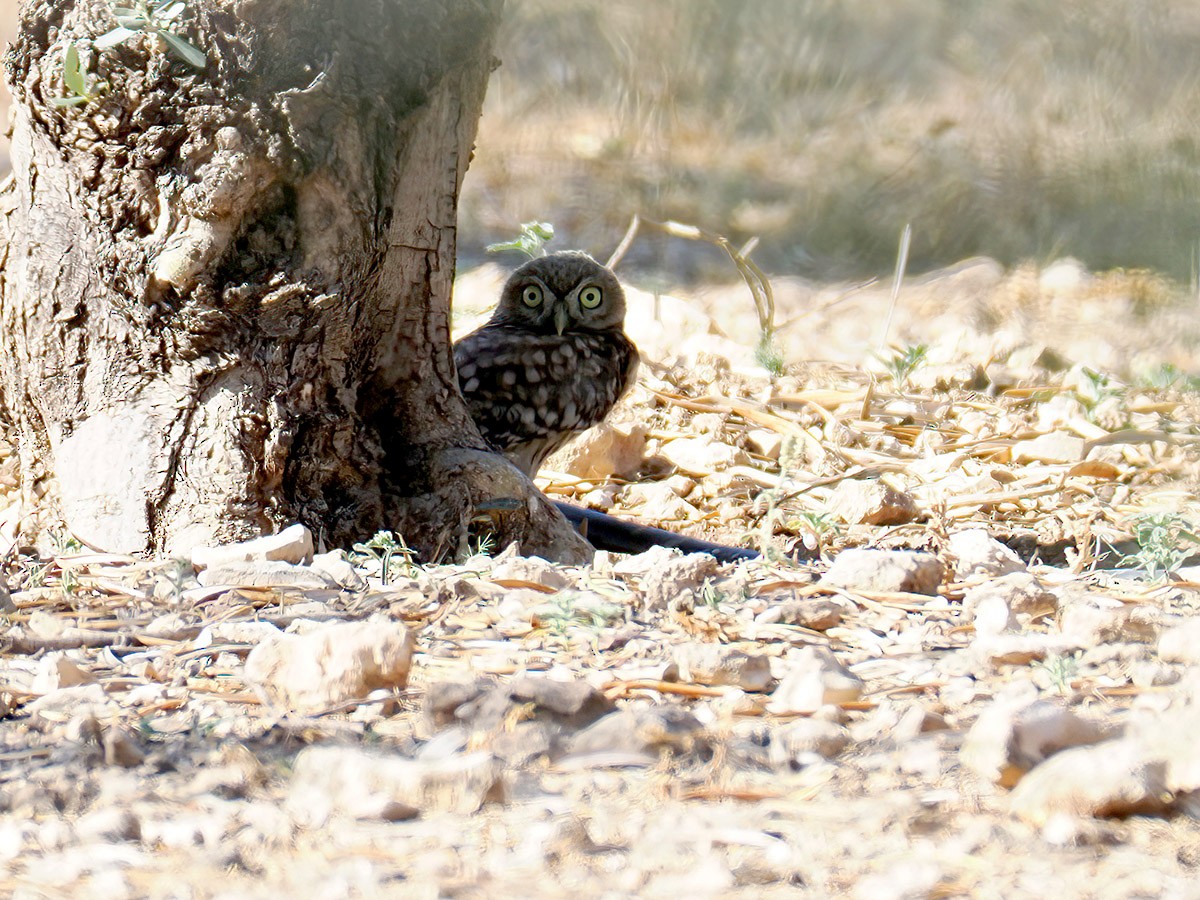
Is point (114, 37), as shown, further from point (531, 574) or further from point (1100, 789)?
point (1100, 789)

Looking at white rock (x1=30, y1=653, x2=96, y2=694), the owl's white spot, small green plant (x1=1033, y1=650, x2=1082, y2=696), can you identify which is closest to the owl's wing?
the owl's white spot

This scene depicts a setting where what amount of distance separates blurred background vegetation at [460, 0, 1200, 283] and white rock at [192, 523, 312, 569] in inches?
46.4

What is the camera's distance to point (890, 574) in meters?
2.64

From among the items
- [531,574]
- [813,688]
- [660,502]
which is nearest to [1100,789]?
[813,688]

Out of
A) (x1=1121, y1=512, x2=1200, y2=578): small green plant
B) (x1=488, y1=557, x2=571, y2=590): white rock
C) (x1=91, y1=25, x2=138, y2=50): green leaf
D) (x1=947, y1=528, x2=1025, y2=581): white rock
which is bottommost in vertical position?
(x1=488, y1=557, x2=571, y2=590): white rock

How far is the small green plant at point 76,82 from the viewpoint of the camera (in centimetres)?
265

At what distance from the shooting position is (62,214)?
2.99m

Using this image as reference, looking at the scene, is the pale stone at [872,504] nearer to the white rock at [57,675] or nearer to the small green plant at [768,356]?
the small green plant at [768,356]

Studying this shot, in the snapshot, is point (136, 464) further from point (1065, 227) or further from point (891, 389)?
point (1065, 227)

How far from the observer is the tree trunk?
2838mm

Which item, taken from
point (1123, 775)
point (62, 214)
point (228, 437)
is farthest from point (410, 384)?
point (1123, 775)

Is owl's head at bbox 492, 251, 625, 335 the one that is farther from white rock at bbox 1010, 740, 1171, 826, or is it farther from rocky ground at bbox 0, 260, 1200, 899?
white rock at bbox 1010, 740, 1171, 826

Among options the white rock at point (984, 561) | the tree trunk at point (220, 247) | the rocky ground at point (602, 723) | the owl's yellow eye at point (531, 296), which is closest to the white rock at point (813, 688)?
the rocky ground at point (602, 723)

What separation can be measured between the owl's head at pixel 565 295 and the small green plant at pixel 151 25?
2702 mm
